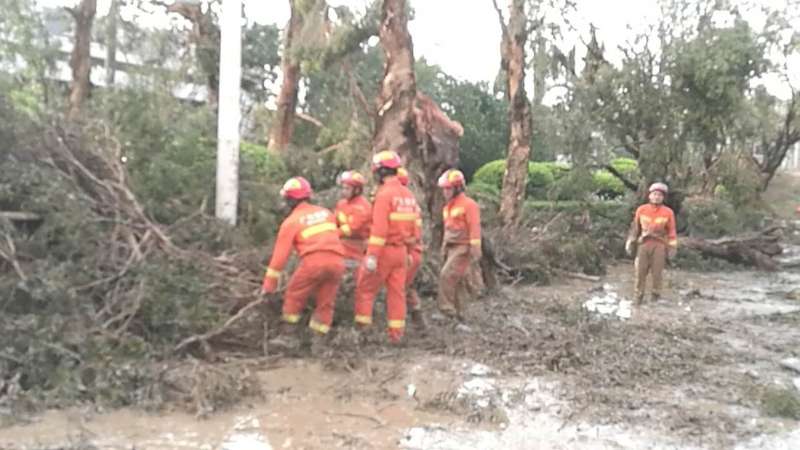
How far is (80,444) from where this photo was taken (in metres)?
5.85

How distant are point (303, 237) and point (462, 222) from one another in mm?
2462

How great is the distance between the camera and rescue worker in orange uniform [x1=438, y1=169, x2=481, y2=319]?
33.6 feet

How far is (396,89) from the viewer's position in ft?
40.8

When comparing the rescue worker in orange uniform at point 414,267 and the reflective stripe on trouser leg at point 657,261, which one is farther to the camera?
the reflective stripe on trouser leg at point 657,261

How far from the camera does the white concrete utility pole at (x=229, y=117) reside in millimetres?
10617

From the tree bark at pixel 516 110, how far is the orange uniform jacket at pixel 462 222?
276 inches

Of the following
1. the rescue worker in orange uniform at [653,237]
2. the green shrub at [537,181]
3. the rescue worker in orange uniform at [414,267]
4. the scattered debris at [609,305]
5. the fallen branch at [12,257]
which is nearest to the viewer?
the fallen branch at [12,257]

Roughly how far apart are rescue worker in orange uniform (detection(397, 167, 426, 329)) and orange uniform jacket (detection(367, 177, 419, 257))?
0.18 metres

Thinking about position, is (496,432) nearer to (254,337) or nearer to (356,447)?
(356,447)

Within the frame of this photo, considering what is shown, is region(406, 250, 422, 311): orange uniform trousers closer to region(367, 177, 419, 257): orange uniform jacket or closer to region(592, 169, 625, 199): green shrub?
region(367, 177, 419, 257): orange uniform jacket

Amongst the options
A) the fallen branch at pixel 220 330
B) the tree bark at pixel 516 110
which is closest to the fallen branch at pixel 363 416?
the fallen branch at pixel 220 330

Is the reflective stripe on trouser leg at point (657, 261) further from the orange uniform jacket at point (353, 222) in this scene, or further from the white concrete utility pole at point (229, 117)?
the white concrete utility pole at point (229, 117)

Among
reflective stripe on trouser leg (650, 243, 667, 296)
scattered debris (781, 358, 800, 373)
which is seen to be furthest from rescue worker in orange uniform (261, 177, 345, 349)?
reflective stripe on trouser leg (650, 243, 667, 296)

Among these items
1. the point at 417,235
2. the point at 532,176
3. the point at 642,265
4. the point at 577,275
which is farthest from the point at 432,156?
the point at 532,176
